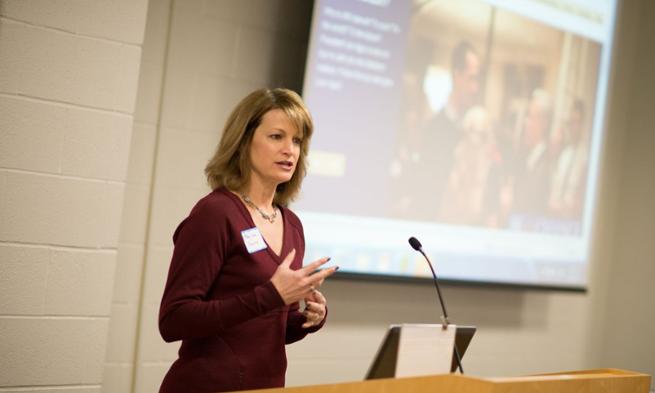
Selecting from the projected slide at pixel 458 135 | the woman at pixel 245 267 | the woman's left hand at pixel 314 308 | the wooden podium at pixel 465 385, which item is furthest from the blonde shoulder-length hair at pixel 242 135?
the projected slide at pixel 458 135

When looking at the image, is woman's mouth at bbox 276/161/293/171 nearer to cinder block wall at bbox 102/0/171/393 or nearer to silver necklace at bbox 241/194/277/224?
silver necklace at bbox 241/194/277/224

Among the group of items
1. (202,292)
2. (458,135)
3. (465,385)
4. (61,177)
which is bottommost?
(465,385)

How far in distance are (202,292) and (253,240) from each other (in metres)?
0.20

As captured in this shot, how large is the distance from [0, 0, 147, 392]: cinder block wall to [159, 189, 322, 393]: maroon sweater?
770mm

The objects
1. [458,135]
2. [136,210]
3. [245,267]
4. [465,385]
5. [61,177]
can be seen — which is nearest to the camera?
[465,385]

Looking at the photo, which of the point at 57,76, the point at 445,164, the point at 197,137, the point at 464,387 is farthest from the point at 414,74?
the point at 464,387

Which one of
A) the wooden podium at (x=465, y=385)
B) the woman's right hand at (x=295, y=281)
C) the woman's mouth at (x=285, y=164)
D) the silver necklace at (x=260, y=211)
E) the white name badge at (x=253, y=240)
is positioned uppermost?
the woman's mouth at (x=285, y=164)

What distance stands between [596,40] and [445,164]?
51.7 inches

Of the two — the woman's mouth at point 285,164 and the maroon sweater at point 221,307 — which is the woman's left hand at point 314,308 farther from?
the woman's mouth at point 285,164

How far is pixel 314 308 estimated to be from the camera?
81.3 inches

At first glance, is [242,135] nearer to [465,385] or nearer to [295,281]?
[295,281]

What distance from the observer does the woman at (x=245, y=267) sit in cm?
181

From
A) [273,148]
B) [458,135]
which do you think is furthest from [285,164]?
[458,135]

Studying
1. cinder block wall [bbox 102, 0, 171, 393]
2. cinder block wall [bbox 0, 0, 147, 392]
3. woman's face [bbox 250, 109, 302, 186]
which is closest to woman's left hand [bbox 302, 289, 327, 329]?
woman's face [bbox 250, 109, 302, 186]
